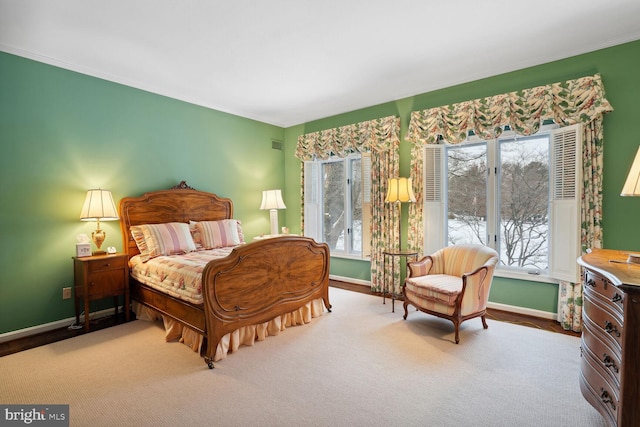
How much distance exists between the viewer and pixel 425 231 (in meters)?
4.30

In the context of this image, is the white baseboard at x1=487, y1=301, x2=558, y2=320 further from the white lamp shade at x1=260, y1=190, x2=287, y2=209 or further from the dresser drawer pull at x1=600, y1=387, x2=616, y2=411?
the white lamp shade at x1=260, y1=190, x2=287, y2=209

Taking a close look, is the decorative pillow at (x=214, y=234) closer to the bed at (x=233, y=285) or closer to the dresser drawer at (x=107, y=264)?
the bed at (x=233, y=285)

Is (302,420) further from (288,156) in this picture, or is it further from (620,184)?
(288,156)

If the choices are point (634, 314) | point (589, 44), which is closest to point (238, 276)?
point (634, 314)

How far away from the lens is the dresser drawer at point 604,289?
156cm

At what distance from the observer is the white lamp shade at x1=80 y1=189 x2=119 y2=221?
11.0 feet

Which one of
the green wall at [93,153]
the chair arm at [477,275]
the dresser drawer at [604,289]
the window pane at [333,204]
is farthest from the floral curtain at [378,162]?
the dresser drawer at [604,289]

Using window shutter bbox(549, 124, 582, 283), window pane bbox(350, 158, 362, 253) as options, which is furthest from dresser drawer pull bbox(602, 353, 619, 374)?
window pane bbox(350, 158, 362, 253)

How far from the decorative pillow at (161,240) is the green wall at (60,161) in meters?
0.40

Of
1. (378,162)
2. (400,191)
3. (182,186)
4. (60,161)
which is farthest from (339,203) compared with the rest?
(60,161)

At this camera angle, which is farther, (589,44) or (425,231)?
(425,231)

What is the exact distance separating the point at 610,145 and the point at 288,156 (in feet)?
15.3

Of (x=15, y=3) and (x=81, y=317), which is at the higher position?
(x=15, y=3)

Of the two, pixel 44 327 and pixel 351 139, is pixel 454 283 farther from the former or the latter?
pixel 44 327
